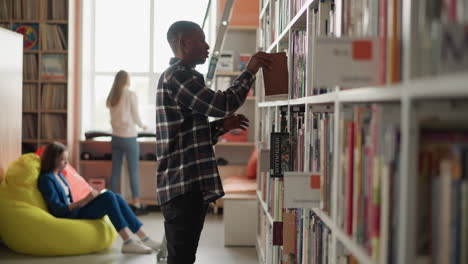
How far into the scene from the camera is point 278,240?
8.39 feet

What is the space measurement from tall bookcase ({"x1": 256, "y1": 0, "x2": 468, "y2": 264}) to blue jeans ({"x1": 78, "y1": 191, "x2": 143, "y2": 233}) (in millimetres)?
2689

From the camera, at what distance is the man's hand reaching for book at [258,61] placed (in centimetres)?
226

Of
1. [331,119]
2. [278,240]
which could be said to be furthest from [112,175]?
[331,119]

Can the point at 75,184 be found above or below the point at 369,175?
below

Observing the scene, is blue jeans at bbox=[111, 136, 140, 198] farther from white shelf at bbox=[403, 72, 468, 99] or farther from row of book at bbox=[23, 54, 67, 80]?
white shelf at bbox=[403, 72, 468, 99]

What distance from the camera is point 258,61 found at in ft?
7.42

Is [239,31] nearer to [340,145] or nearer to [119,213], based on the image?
[119,213]

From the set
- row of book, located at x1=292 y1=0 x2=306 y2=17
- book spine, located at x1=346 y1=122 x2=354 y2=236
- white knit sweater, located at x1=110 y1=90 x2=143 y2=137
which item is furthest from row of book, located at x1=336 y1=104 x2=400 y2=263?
white knit sweater, located at x1=110 y1=90 x2=143 y2=137

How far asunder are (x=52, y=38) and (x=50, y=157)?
7.47 ft

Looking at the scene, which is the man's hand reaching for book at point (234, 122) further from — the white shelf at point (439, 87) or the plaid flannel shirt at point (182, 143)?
the white shelf at point (439, 87)

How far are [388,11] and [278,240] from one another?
61.1 inches

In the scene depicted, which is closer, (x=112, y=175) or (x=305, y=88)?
(x=305, y=88)

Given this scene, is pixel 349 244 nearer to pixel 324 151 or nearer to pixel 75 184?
pixel 324 151

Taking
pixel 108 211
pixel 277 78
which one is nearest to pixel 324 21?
pixel 277 78
